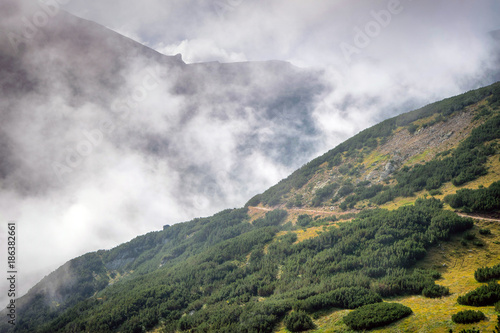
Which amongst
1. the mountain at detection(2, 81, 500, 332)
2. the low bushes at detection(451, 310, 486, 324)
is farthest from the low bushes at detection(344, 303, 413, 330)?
the low bushes at detection(451, 310, 486, 324)

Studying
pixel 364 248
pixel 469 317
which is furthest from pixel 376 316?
pixel 364 248

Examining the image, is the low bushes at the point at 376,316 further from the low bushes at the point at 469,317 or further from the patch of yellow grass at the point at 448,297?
the low bushes at the point at 469,317

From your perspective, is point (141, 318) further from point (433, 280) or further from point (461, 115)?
point (461, 115)

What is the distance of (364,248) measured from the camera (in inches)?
1109

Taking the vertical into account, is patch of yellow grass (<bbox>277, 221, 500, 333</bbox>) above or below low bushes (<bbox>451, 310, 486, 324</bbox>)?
below

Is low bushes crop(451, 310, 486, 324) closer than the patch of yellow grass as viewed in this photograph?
Yes

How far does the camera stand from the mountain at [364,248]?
58.0 ft

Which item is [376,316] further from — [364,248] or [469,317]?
[364,248]

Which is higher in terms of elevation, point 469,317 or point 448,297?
point 469,317

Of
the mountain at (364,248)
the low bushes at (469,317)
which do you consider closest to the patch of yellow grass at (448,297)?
the mountain at (364,248)

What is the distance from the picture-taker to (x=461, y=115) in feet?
152

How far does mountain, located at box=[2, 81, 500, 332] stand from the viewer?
17672 mm

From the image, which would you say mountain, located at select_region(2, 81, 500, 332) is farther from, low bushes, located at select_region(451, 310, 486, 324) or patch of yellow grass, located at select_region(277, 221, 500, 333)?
low bushes, located at select_region(451, 310, 486, 324)

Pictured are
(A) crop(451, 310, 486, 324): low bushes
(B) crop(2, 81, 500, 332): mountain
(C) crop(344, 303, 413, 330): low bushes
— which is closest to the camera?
(A) crop(451, 310, 486, 324): low bushes
